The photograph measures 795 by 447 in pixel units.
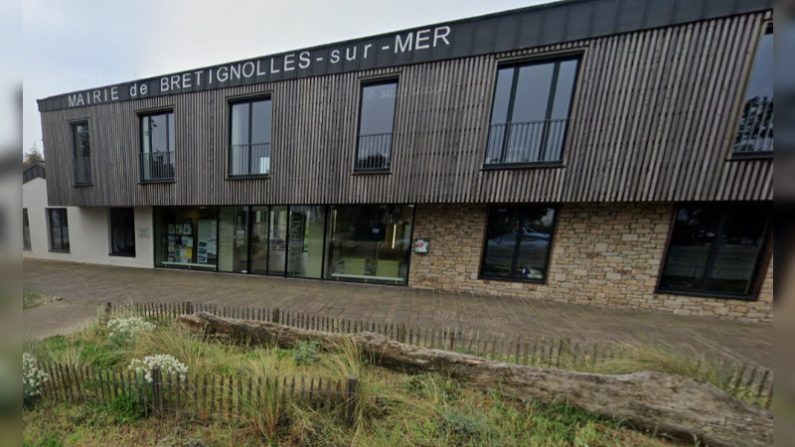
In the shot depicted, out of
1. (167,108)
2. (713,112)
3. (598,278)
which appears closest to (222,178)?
(167,108)

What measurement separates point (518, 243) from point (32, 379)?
8.56 m

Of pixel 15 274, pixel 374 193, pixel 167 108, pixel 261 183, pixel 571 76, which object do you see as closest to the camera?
pixel 15 274

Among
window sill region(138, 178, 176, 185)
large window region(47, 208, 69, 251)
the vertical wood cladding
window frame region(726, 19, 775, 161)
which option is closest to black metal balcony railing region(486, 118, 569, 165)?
the vertical wood cladding

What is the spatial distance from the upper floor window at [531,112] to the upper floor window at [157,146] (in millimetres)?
10734

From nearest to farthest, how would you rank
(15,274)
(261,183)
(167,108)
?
(15,274) < (261,183) < (167,108)

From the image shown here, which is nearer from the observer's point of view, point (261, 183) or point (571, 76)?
point (571, 76)

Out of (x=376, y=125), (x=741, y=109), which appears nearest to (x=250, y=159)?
(x=376, y=125)

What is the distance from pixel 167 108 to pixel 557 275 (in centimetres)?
1354

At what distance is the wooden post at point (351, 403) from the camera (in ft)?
7.91

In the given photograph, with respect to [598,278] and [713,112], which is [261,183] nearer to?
[598,278]

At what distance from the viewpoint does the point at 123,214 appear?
10539 mm

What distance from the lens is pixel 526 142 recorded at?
649 cm

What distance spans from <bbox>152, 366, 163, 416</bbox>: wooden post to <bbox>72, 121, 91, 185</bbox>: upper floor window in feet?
41.1

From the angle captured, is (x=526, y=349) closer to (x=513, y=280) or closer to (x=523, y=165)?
(x=513, y=280)
